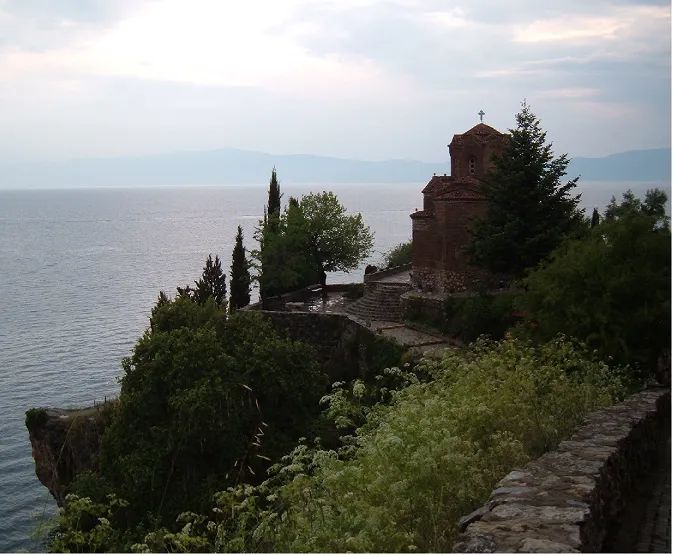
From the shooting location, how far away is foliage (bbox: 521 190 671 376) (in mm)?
14445

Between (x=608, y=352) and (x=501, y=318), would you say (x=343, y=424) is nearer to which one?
(x=608, y=352)

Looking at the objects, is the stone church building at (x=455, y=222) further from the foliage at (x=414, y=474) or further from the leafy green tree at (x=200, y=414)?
the foliage at (x=414, y=474)

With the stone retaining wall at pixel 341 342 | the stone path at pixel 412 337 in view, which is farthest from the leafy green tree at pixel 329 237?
the stone path at pixel 412 337

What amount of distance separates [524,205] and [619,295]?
12.5 meters

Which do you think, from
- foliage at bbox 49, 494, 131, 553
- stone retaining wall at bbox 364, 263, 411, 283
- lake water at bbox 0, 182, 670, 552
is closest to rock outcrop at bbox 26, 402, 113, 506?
lake water at bbox 0, 182, 670, 552

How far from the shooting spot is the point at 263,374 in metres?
19.5

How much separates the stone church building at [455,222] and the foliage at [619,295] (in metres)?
13.2

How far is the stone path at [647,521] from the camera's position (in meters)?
7.14

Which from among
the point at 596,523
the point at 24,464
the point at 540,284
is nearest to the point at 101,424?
the point at 24,464

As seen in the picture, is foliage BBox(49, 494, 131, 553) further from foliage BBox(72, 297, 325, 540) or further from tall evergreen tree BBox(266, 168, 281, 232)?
tall evergreen tree BBox(266, 168, 281, 232)

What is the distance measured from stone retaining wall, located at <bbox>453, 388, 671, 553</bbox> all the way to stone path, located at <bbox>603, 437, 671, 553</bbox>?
0.39 feet

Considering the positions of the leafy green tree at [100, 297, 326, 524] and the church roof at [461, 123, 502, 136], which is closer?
the leafy green tree at [100, 297, 326, 524]

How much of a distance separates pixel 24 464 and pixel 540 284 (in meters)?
22.7

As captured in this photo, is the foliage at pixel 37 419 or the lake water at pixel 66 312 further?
the lake water at pixel 66 312
